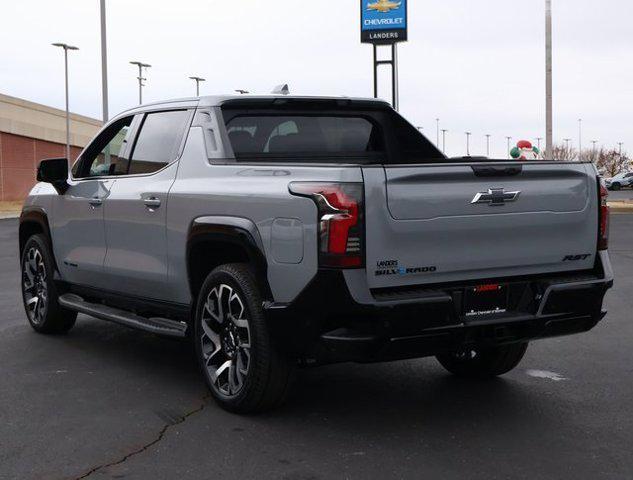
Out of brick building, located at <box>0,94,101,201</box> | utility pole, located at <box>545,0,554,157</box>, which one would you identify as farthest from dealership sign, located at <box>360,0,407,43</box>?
brick building, located at <box>0,94,101,201</box>

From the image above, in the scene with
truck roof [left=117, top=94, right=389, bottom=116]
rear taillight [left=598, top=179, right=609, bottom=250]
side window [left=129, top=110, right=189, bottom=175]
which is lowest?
rear taillight [left=598, top=179, right=609, bottom=250]

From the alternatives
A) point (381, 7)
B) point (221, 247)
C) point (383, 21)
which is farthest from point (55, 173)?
point (381, 7)

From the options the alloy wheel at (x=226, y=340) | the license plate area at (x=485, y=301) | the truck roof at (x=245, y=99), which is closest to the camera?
the license plate area at (x=485, y=301)

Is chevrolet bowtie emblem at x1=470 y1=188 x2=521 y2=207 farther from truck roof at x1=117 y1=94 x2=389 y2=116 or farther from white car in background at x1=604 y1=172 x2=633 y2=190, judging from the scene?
white car in background at x1=604 y1=172 x2=633 y2=190

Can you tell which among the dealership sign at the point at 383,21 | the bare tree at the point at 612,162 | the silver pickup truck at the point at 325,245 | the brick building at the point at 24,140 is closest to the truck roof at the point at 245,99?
the silver pickup truck at the point at 325,245

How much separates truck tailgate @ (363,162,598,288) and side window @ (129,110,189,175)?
6.70 feet

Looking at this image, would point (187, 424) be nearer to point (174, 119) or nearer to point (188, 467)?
point (188, 467)

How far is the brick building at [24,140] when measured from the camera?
54.9 m

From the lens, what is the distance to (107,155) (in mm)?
7219

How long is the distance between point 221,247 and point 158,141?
1.29 meters

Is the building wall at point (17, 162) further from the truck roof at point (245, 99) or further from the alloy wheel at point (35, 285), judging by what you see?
the truck roof at point (245, 99)

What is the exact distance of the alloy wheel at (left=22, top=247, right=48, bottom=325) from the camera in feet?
25.7

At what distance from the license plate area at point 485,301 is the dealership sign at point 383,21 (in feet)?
93.7

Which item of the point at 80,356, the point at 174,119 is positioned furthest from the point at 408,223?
the point at 80,356
